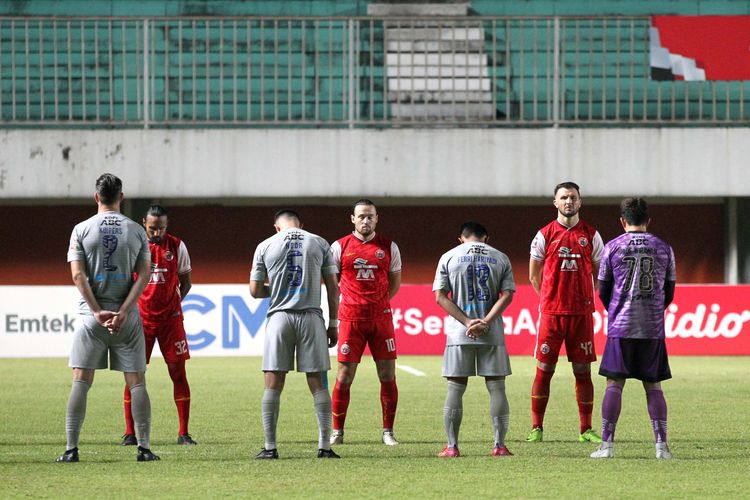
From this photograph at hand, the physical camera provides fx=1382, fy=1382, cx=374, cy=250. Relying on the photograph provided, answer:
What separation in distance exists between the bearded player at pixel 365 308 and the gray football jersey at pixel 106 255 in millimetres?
2219

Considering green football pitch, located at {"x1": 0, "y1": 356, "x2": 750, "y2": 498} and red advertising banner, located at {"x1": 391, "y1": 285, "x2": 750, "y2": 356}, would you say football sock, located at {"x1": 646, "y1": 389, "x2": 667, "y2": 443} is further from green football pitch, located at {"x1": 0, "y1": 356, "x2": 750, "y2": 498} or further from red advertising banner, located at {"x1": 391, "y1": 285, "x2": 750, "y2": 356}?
red advertising banner, located at {"x1": 391, "y1": 285, "x2": 750, "y2": 356}

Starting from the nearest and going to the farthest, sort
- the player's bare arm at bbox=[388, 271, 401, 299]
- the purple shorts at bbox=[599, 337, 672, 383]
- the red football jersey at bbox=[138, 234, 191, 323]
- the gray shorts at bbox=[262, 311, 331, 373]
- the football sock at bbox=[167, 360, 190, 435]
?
the purple shorts at bbox=[599, 337, 672, 383] < the gray shorts at bbox=[262, 311, 331, 373] < the football sock at bbox=[167, 360, 190, 435] < the red football jersey at bbox=[138, 234, 191, 323] < the player's bare arm at bbox=[388, 271, 401, 299]

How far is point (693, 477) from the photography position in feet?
28.2

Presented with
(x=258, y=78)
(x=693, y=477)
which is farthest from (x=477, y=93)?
(x=693, y=477)

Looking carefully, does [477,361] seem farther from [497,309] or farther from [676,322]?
[676,322]

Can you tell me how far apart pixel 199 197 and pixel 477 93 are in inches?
207

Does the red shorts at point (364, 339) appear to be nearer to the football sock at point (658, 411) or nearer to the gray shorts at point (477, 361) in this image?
the gray shorts at point (477, 361)

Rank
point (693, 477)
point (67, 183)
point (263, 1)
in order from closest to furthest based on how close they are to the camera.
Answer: point (693, 477)
point (67, 183)
point (263, 1)

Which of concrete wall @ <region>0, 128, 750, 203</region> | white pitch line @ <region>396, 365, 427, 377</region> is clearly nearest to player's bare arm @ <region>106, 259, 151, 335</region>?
white pitch line @ <region>396, 365, 427, 377</region>

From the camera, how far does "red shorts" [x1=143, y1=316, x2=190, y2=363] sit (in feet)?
36.2

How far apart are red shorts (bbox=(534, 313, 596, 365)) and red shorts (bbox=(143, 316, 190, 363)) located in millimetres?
2842

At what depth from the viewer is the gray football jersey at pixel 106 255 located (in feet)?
30.5

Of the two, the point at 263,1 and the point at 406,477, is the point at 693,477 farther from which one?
the point at 263,1

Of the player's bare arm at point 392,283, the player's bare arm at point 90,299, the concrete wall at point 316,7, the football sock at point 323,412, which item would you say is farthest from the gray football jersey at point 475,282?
the concrete wall at point 316,7
